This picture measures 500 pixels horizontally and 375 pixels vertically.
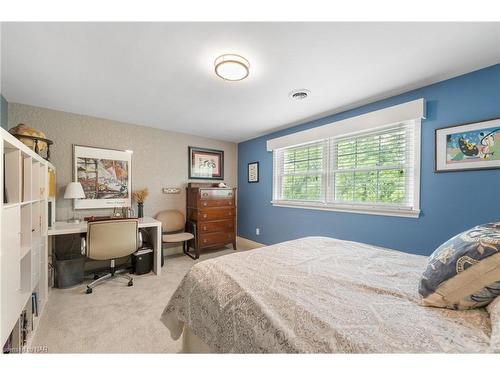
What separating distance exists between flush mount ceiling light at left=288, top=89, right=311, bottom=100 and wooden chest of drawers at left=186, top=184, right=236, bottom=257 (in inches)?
84.4

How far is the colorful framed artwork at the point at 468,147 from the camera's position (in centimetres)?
173

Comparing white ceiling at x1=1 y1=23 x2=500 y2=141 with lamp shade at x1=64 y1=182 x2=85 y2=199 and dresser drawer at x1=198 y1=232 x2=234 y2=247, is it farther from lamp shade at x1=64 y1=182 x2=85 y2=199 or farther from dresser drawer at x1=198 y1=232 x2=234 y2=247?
dresser drawer at x1=198 y1=232 x2=234 y2=247

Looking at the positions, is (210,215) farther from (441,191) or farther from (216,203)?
(441,191)

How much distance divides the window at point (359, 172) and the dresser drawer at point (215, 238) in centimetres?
117

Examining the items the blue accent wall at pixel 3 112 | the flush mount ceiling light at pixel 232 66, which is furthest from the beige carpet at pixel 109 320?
the flush mount ceiling light at pixel 232 66

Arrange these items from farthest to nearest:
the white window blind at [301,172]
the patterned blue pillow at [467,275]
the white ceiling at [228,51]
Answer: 1. the white window blind at [301,172]
2. the white ceiling at [228,51]
3. the patterned blue pillow at [467,275]

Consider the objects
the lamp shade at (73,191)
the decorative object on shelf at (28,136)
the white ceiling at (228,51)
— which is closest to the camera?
the white ceiling at (228,51)

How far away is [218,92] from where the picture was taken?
230 centimetres

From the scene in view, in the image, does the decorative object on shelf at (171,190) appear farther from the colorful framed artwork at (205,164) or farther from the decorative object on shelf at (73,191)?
the decorative object on shelf at (73,191)

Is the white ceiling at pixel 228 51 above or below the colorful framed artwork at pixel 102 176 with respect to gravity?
above

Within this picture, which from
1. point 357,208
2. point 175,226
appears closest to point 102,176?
point 175,226

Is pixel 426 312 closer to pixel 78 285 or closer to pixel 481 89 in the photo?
pixel 481 89
